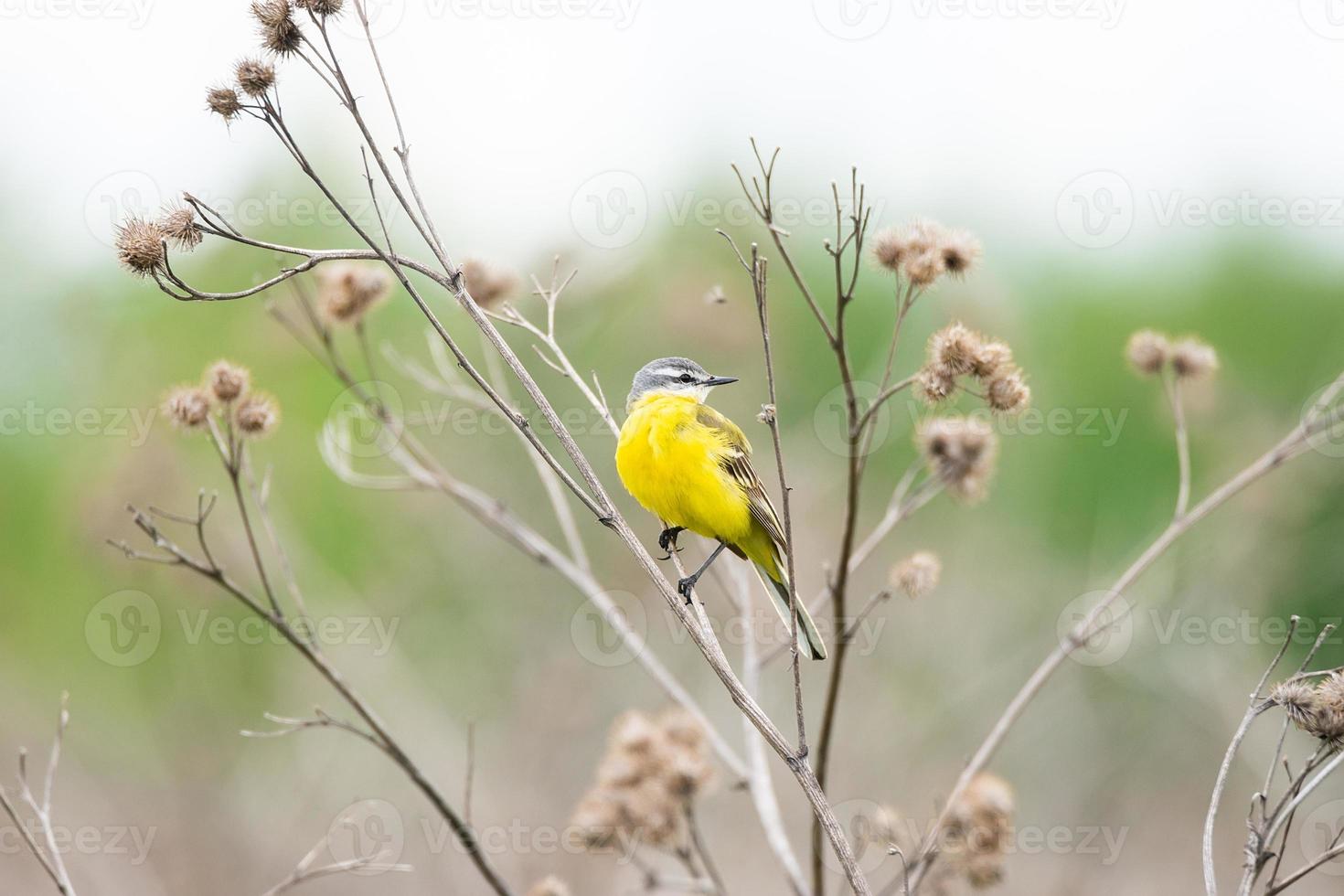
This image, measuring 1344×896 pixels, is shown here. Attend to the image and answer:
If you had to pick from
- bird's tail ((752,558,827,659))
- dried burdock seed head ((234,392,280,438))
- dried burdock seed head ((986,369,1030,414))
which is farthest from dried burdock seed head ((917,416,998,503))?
dried burdock seed head ((234,392,280,438))

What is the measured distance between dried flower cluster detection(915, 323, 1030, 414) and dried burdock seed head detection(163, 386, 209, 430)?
2481 millimetres

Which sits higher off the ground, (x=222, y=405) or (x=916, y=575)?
(x=222, y=405)

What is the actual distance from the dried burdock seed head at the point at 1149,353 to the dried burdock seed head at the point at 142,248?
3.65 meters

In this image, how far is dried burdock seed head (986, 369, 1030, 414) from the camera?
329 centimetres

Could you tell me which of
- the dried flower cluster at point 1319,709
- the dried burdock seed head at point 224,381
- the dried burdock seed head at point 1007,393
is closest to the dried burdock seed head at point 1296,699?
the dried flower cluster at point 1319,709

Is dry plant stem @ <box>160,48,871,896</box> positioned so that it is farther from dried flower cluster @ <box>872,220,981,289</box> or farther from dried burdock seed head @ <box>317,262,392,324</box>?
dried burdock seed head @ <box>317,262,392,324</box>

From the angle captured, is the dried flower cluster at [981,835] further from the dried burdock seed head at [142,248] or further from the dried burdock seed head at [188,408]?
the dried burdock seed head at [142,248]

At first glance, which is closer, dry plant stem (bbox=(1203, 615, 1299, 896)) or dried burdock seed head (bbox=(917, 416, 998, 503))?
dry plant stem (bbox=(1203, 615, 1299, 896))

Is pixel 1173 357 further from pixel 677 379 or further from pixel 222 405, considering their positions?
pixel 222 405

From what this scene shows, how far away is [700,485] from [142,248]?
8.07ft

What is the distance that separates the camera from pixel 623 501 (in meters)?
8.17

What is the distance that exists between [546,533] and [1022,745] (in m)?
5.42

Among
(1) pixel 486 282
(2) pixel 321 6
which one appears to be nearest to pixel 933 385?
(2) pixel 321 6

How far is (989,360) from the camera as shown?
10.8 ft
